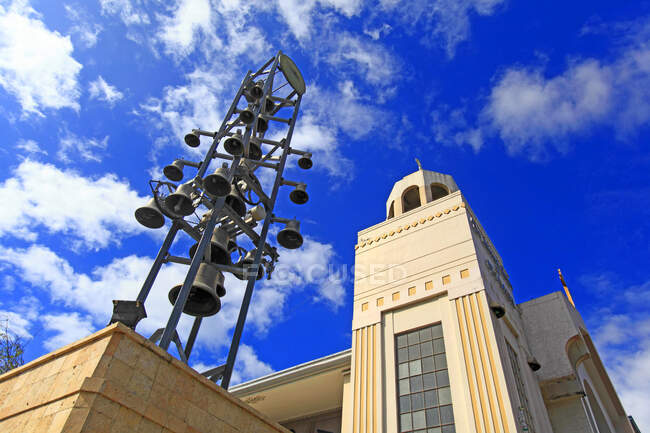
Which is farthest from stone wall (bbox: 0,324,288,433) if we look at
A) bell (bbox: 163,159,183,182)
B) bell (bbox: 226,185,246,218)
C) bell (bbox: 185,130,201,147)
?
bell (bbox: 185,130,201,147)

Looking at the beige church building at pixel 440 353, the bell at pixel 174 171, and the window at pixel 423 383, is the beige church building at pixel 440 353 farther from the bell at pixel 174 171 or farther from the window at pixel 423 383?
the bell at pixel 174 171

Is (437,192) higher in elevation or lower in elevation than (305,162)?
higher

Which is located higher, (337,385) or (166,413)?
(337,385)

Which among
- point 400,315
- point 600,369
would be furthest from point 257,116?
point 600,369

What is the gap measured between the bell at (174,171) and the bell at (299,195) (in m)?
2.27

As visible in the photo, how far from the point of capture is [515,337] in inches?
559

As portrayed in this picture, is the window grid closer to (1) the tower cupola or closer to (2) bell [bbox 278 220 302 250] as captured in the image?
(1) the tower cupola

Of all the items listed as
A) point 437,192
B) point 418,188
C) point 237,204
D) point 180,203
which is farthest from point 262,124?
point 437,192

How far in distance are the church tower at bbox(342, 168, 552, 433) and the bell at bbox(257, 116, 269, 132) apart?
7.43 metres

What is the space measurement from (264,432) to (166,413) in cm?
158

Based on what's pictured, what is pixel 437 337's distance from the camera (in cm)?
1248

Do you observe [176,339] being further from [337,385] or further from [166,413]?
[337,385]

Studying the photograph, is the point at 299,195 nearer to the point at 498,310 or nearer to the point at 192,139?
the point at 192,139

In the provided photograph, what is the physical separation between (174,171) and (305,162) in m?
2.80
